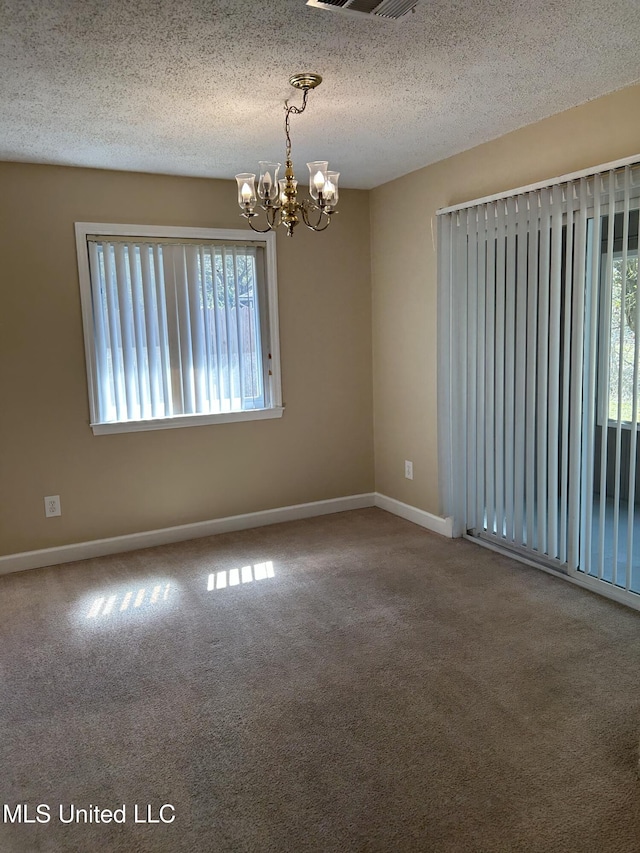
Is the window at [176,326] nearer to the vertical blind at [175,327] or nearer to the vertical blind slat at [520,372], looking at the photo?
the vertical blind at [175,327]

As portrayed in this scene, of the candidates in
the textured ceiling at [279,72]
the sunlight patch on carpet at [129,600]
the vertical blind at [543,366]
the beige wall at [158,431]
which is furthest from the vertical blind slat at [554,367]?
the sunlight patch on carpet at [129,600]

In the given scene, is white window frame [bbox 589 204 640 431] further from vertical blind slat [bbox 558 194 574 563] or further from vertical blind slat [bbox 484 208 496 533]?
vertical blind slat [bbox 484 208 496 533]

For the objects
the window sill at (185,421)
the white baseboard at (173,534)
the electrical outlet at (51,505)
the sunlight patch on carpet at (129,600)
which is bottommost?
the sunlight patch on carpet at (129,600)

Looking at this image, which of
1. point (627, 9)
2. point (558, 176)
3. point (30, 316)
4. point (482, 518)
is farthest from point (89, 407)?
point (627, 9)

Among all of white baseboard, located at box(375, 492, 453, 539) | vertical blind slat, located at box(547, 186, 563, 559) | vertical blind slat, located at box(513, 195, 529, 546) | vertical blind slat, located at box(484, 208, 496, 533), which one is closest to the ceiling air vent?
vertical blind slat, located at box(547, 186, 563, 559)

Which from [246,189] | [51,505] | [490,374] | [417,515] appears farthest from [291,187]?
[417,515]

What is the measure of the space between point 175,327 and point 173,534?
142 cm

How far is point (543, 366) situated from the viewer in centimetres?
350

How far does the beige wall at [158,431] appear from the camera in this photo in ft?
12.8

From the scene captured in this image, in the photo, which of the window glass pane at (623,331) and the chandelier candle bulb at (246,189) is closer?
the chandelier candle bulb at (246,189)

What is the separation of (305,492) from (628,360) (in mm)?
2591

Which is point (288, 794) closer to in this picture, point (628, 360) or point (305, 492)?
point (628, 360)

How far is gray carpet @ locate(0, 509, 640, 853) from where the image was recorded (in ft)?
6.24

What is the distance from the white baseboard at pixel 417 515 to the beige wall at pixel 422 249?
0.18ft
